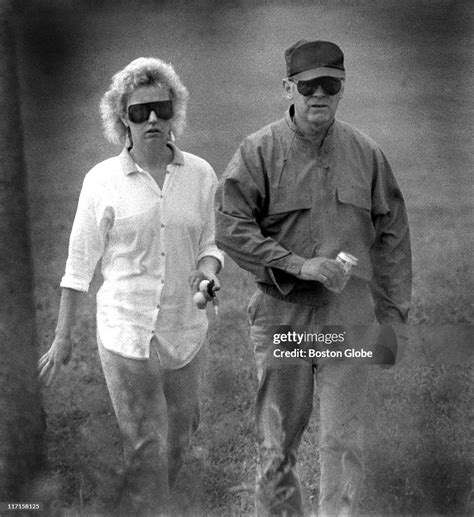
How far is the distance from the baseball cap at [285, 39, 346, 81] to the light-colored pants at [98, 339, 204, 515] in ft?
4.27

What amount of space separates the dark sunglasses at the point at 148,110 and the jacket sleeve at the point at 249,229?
41 cm

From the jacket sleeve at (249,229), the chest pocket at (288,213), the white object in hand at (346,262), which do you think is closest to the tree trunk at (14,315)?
the jacket sleeve at (249,229)

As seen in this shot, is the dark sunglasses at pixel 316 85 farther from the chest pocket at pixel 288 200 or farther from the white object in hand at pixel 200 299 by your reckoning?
the white object in hand at pixel 200 299

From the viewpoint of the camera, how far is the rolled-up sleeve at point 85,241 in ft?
19.6

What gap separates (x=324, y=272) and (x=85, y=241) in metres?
1.09

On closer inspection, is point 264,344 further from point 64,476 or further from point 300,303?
point 64,476

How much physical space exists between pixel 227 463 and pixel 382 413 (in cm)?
73

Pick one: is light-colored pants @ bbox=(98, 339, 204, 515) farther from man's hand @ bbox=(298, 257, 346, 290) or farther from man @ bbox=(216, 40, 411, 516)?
man's hand @ bbox=(298, 257, 346, 290)

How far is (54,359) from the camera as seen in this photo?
6145mm

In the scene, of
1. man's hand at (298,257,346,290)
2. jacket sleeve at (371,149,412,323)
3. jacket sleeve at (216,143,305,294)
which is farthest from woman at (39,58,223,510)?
jacket sleeve at (371,149,412,323)

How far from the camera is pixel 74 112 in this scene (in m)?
6.16

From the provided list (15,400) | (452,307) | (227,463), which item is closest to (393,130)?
(452,307)

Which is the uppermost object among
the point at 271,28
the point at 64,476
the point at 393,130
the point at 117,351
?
the point at 271,28

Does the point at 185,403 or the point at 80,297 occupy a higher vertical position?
the point at 80,297
